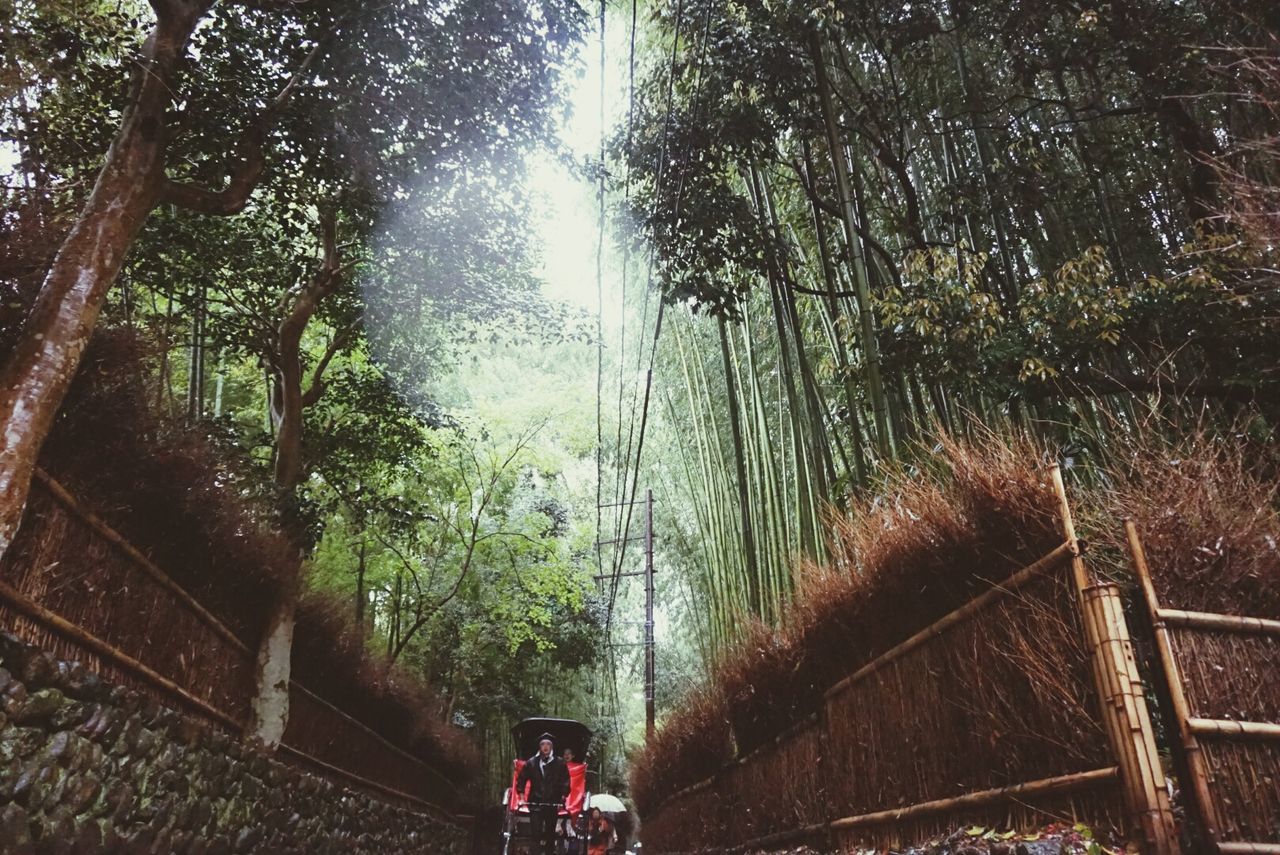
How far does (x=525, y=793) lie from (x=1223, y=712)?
5373 mm

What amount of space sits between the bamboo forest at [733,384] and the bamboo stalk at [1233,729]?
0.01 meters

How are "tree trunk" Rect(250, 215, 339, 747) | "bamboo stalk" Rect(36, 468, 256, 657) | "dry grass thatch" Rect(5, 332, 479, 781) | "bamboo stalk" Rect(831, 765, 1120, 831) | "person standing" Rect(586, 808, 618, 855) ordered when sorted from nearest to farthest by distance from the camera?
"bamboo stalk" Rect(831, 765, 1120, 831) < "bamboo stalk" Rect(36, 468, 256, 657) < "dry grass thatch" Rect(5, 332, 479, 781) < "tree trunk" Rect(250, 215, 339, 747) < "person standing" Rect(586, 808, 618, 855)

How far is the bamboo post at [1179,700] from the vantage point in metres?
2.16

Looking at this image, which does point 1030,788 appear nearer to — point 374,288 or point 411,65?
point 411,65

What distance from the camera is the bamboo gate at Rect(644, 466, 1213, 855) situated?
225 cm

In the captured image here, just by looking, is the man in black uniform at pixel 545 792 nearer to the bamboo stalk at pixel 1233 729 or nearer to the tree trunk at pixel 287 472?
the tree trunk at pixel 287 472

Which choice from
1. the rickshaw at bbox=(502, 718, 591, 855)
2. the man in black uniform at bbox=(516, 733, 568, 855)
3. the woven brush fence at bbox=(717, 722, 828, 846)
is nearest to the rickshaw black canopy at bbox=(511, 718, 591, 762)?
the rickshaw at bbox=(502, 718, 591, 855)

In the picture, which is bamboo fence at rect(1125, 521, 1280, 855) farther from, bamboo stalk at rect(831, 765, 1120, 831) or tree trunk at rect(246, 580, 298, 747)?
tree trunk at rect(246, 580, 298, 747)

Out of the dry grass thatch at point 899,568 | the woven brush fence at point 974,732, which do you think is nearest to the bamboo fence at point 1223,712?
the woven brush fence at point 974,732

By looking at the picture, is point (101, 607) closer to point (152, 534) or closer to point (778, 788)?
point (152, 534)

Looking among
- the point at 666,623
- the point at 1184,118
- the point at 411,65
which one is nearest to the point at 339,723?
the point at 411,65

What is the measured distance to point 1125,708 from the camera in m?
2.24

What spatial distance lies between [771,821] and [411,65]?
5.36 meters

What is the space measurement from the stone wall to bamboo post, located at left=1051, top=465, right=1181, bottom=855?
3.34 meters
